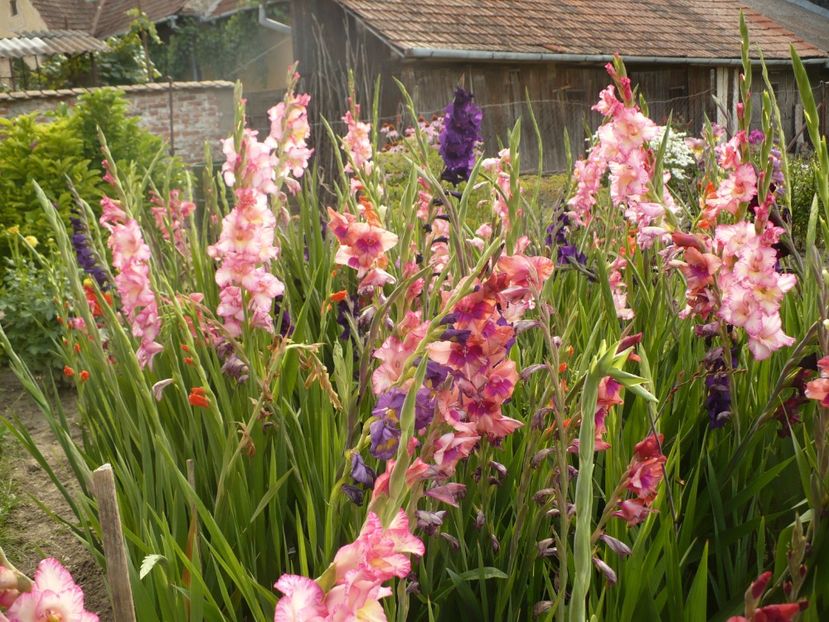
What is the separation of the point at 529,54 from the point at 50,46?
12.2m

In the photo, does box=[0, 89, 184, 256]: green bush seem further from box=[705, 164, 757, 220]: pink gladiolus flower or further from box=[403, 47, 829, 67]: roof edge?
box=[403, 47, 829, 67]: roof edge

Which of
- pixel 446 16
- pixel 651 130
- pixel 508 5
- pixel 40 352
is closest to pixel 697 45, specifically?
pixel 508 5

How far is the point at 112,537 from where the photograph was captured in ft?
2.20

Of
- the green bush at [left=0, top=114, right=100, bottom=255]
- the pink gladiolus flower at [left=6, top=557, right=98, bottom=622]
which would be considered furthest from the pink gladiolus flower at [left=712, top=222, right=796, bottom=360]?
the green bush at [left=0, top=114, right=100, bottom=255]

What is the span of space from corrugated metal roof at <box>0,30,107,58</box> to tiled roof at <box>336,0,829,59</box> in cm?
948

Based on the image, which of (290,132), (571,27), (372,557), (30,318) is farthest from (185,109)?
(372,557)

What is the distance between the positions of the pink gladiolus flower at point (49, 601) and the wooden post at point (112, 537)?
0.22ft


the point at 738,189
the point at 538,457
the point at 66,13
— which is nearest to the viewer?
the point at 538,457

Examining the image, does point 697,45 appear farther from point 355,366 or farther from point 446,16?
point 355,366

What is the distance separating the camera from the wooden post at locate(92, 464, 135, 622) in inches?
26.0

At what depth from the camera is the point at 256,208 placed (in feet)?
5.18

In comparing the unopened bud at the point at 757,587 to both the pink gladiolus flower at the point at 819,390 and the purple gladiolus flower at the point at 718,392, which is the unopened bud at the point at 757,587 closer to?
the pink gladiolus flower at the point at 819,390

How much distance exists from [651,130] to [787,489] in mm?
794

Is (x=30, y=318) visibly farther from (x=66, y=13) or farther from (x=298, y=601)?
(x=66, y=13)
